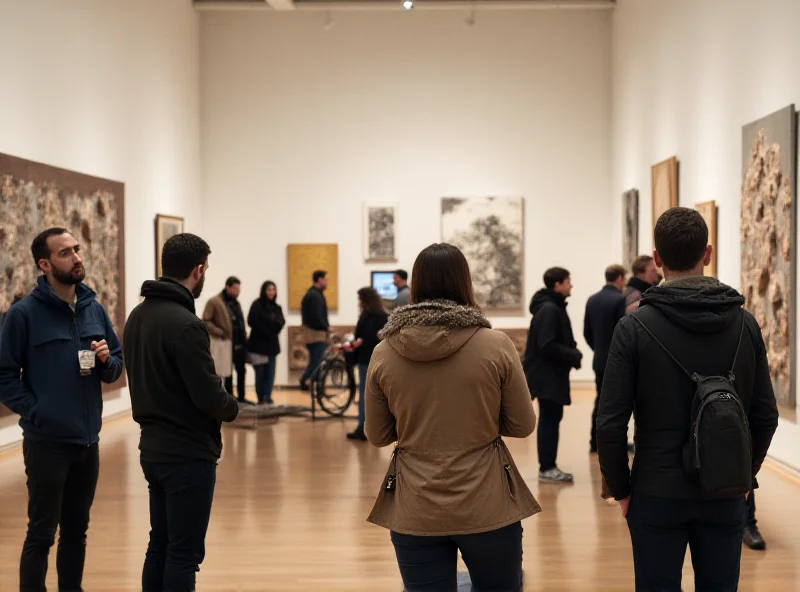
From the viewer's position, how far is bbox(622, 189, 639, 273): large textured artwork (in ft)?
50.8

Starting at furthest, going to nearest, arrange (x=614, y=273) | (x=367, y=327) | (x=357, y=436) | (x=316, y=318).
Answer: (x=316, y=318)
(x=357, y=436)
(x=367, y=327)
(x=614, y=273)

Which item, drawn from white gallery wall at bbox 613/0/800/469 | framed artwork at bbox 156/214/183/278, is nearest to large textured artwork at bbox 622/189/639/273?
white gallery wall at bbox 613/0/800/469

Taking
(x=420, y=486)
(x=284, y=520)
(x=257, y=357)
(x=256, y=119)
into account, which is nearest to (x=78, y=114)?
(x=257, y=357)

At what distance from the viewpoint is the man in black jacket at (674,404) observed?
125 inches

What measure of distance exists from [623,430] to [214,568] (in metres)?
3.60

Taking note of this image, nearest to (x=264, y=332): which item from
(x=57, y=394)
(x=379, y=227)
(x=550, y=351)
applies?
(x=379, y=227)

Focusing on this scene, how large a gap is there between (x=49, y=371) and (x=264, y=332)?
9827mm

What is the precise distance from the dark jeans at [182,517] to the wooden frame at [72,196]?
7066mm

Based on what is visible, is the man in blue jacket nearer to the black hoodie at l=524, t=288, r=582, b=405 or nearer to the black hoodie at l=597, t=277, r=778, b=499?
the black hoodie at l=597, t=277, r=778, b=499

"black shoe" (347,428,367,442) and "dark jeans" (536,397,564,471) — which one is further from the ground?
"dark jeans" (536,397,564,471)

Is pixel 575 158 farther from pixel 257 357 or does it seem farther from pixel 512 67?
pixel 257 357

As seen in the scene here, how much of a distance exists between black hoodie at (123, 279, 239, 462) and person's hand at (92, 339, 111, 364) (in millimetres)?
561

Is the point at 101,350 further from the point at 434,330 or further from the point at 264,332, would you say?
the point at 264,332

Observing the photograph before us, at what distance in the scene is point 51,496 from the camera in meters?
4.53
